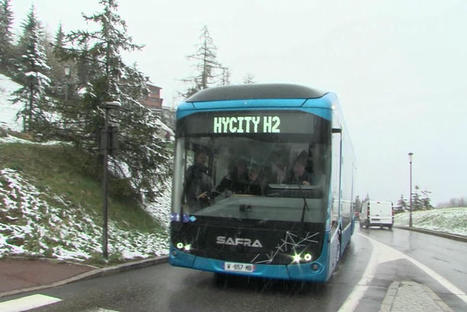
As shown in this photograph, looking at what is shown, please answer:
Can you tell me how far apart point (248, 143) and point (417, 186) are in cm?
9585

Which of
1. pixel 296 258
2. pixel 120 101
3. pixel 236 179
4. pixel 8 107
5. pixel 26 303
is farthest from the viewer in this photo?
pixel 8 107

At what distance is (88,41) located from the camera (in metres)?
16.1

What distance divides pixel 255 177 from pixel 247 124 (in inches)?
35.3

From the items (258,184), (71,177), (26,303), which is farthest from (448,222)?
(26,303)

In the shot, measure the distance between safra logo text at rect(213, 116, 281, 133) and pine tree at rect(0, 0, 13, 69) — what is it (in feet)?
267

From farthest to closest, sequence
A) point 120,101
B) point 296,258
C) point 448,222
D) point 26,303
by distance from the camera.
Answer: point 448,222
point 120,101
point 296,258
point 26,303

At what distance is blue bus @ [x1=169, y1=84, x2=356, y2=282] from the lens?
6398 millimetres

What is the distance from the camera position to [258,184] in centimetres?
661

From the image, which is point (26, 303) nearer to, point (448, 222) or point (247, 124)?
point (247, 124)

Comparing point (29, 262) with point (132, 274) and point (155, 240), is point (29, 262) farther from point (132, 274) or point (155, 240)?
point (155, 240)

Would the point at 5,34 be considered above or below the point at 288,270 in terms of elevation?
above

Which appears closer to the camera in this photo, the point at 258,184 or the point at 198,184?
the point at 258,184

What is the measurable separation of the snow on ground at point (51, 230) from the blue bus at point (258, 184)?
3941 millimetres

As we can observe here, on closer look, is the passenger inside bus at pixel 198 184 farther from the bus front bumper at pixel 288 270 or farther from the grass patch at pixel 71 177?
the grass patch at pixel 71 177
